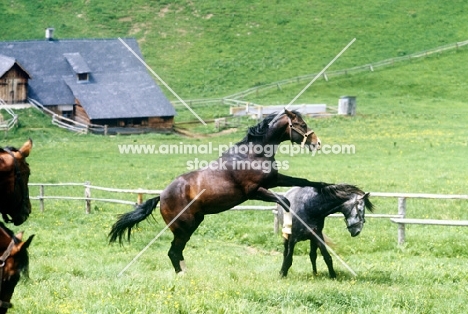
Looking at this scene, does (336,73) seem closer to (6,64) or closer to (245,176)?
(6,64)

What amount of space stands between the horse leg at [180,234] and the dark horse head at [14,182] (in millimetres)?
5321

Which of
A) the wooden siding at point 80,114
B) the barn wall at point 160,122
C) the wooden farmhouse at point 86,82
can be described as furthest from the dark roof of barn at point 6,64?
the barn wall at point 160,122

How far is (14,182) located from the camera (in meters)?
7.47

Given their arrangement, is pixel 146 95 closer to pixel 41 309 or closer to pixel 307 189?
pixel 307 189

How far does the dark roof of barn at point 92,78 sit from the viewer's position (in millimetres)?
54688

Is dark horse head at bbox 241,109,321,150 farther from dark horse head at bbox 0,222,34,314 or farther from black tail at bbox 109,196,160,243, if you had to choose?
dark horse head at bbox 0,222,34,314

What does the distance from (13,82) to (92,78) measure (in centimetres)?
530

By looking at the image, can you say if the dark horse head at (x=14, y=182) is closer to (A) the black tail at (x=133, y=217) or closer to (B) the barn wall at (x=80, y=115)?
(A) the black tail at (x=133, y=217)

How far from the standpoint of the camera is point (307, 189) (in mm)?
13531

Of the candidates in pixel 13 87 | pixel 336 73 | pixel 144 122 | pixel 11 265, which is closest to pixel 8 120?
pixel 13 87

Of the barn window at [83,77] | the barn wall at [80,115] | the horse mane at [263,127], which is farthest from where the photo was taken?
the barn window at [83,77]

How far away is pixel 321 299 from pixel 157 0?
73.6 m

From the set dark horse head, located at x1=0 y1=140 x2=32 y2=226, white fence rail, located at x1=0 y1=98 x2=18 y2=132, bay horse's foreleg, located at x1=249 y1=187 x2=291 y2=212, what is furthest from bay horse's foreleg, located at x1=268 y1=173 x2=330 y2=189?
white fence rail, located at x1=0 y1=98 x2=18 y2=132

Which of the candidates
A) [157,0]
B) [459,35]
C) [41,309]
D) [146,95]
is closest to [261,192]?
[41,309]
